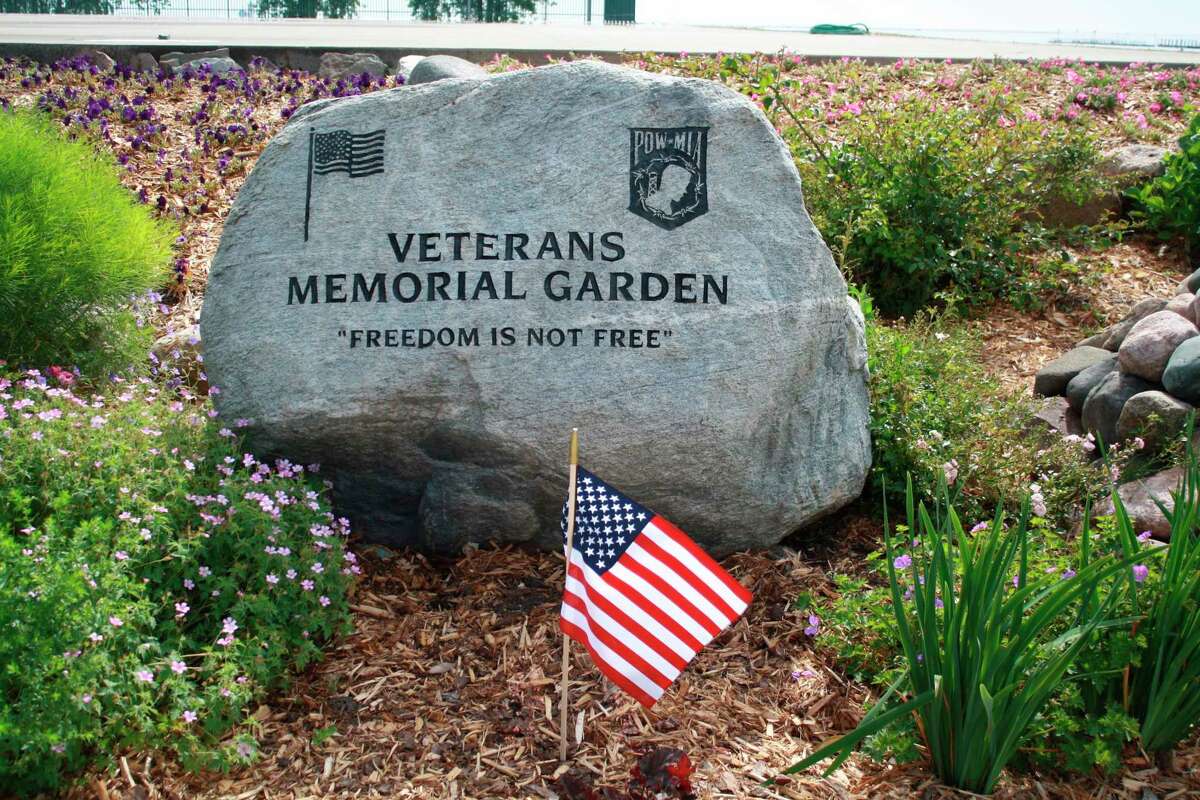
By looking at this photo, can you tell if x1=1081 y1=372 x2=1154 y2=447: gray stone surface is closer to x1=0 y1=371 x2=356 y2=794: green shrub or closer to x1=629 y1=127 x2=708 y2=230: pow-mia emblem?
x1=629 y1=127 x2=708 y2=230: pow-mia emblem

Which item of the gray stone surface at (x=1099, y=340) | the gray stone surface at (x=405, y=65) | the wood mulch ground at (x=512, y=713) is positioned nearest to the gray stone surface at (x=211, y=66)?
the gray stone surface at (x=405, y=65)

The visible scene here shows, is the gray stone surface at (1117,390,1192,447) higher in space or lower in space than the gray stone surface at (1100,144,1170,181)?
lower

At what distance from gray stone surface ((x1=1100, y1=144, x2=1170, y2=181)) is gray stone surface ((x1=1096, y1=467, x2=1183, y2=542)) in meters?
3.53

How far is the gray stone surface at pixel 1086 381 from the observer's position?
520 cm

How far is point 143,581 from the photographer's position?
351 cm

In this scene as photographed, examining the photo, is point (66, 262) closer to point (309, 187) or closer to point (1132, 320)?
point (309, 187)

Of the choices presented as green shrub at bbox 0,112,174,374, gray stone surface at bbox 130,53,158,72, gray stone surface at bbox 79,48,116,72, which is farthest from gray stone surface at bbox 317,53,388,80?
green shrub at bbox 0,112,174,374

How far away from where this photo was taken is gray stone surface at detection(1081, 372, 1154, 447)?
4891 mm

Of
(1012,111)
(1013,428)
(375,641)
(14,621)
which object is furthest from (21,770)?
(1012,111)

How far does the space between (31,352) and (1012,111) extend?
6.15 meters

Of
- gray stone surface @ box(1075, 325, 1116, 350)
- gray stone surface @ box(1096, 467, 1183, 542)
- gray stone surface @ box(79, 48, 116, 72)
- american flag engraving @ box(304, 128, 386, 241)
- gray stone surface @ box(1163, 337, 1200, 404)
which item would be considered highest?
gray stone surface @ box(79, 48, 116, 72)

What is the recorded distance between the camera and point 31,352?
4953mm

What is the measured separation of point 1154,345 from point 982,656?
8.44 ft

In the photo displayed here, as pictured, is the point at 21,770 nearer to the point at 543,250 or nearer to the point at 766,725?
the point at 766,725
